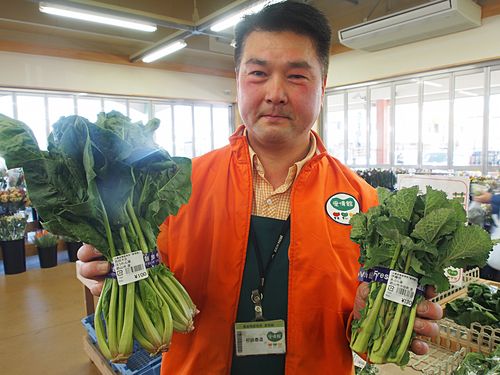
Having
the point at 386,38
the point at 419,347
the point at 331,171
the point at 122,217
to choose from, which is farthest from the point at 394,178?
the point at 122,217

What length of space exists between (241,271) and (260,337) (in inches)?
9.2

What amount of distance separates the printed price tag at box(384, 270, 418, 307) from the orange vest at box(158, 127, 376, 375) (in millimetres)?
260

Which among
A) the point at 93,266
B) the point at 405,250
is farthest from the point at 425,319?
the point at 93,266

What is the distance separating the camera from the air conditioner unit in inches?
208

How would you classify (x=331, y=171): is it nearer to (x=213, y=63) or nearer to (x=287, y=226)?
(x=287, y=226)

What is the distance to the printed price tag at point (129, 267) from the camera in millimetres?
958

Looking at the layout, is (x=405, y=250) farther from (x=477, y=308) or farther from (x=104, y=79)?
(x=104, y=79)

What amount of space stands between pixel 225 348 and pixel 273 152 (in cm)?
74

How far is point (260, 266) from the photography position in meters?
1.28

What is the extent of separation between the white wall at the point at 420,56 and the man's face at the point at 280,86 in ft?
20.2

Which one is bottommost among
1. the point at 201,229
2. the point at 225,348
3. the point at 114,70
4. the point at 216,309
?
the point at 225,348

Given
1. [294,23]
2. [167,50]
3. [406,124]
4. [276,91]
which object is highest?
[167,50]

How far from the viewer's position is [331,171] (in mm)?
1469

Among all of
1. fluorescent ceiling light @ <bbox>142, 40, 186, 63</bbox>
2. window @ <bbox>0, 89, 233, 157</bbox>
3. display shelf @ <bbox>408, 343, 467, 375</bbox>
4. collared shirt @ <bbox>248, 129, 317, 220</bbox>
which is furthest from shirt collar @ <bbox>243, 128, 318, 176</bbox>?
fluorescent ceiling light @ <bbox>142, 40, 186, 63</bbox>
